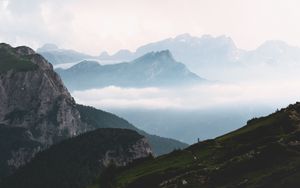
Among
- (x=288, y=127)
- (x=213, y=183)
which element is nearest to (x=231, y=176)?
(x=213, y=183)

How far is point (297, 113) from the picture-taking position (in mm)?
165125

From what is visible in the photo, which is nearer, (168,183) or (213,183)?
(213,183)

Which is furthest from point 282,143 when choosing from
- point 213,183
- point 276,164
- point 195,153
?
point 195,153

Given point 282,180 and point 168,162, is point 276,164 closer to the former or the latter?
point 282,180

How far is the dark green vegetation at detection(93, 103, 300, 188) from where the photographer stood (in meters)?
117

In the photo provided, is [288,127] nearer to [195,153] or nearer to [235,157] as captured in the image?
[235,157]

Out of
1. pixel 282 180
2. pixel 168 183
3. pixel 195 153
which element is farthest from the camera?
pixel 195 153

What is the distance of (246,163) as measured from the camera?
128750 mm

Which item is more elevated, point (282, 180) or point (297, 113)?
point (297, 113)

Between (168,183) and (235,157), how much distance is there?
673 inches

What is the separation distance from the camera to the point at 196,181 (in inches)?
5315

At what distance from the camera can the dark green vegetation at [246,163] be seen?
4607 inches

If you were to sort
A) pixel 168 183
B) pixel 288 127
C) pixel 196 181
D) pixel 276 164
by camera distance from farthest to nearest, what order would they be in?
pixel 288 127 < pixel 168 183 < pixel 196 181 < pixel 276 164

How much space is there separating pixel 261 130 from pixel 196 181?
122ft
